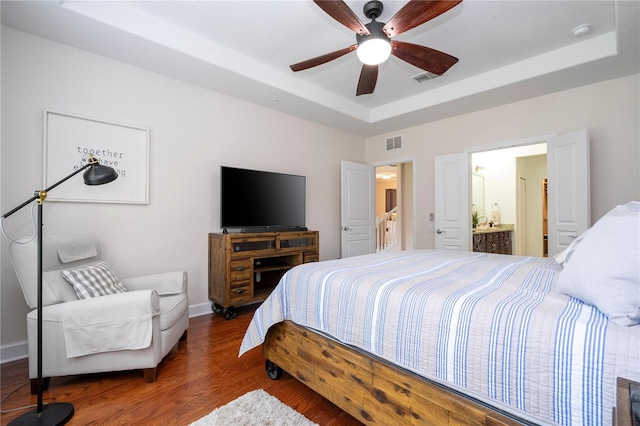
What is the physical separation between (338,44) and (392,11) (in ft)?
2.06

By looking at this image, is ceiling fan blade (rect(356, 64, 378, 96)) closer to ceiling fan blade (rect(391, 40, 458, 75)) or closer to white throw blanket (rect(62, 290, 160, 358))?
ceiling fan blade (rect(391, 40, 458, 75))

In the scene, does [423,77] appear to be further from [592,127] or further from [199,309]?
[199,309]

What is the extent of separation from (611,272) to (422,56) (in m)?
2.01

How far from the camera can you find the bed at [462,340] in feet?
2.85

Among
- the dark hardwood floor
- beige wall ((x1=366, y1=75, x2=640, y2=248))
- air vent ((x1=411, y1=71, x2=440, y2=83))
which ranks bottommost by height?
the dark hardwood floor

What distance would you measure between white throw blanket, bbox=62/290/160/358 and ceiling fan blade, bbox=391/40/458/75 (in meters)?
2.53

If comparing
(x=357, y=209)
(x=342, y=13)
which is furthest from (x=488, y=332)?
(x=357, y=209)

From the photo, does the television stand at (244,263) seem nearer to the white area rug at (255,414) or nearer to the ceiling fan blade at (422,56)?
the white area rug at (255,414)

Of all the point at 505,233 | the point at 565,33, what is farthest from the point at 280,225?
the point at 505,233

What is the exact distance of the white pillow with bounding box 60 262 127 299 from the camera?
2.04 metres

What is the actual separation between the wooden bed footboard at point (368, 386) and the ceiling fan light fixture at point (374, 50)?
1.98 meters

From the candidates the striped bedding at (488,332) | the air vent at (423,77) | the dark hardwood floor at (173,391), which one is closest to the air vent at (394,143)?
the air vent at (423,77)

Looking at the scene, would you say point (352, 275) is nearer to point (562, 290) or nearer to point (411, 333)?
point (411, 333)

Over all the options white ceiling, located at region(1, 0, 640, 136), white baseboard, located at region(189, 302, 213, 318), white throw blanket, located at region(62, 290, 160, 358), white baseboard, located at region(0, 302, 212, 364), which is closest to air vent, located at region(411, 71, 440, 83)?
white ceiling, located at region(1, 0, 640, 136)
